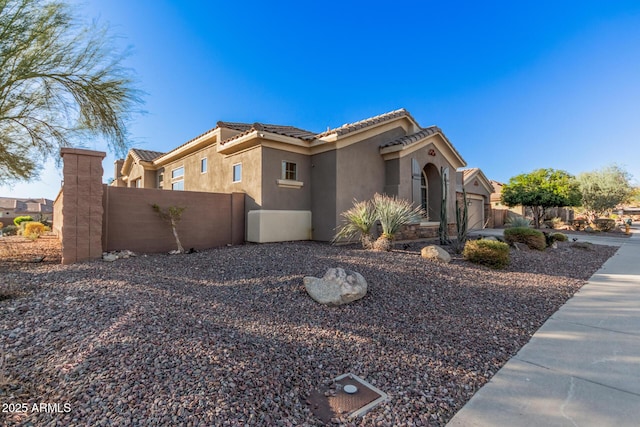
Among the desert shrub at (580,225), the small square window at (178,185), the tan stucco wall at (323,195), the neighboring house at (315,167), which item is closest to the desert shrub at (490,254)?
the neighboring house at (315,167)

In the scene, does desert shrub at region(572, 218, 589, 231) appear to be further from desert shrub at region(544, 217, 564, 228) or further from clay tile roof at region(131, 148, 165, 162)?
clay tile roof at region(131, 148, 165, 162)

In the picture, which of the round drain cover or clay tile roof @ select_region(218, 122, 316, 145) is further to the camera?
clay tile roof @ select_region(218, 122, 316, 145)

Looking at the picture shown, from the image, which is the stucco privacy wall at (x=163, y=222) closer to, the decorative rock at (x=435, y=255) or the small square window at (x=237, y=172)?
the small square window at (x=237, y=172)

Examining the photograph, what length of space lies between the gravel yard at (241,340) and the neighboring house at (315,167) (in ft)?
16.0

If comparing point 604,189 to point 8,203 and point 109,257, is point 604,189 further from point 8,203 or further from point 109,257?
point 8,203

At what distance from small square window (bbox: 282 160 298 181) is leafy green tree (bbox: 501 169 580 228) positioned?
20313 mm

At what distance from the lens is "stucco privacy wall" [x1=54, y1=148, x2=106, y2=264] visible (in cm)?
743

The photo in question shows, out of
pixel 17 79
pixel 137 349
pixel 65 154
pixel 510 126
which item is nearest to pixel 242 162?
pixel 65 154

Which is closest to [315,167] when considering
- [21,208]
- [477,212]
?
[477,212]

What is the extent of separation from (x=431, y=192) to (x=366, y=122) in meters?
5.79

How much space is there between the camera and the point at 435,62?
639 inches

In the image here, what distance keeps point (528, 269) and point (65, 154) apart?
42.1 feet

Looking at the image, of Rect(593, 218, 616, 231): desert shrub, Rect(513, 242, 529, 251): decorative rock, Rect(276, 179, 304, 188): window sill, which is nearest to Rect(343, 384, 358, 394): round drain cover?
Rect(276, 179, 304, 188): window sill

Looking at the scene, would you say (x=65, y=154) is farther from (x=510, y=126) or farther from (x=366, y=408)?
(x=510, y=126)
